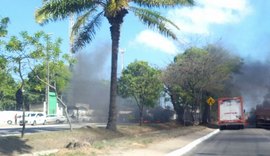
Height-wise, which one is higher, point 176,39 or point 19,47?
point 176,39

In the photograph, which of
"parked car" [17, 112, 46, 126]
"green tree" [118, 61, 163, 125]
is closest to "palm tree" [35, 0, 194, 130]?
"green tree" [118, 61, 163, 125]

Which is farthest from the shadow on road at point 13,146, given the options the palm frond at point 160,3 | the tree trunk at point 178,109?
the tree trunk at point 178,109

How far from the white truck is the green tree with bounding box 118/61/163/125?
6430 mm

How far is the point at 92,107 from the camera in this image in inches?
2347

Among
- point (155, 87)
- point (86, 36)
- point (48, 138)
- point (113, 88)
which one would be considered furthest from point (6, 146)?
point (155, 87)

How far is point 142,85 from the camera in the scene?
45469mm

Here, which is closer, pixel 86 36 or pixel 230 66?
pixel 86 36

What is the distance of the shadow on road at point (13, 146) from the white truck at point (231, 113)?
1231 inches

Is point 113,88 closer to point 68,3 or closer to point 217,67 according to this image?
point 68,3

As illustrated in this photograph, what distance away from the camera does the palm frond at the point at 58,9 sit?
24.8 metres

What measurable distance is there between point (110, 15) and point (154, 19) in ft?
8.82

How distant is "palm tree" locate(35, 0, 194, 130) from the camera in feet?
81.8

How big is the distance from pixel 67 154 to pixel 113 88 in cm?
1116

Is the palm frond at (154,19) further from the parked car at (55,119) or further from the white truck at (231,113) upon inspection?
the parked car at (55,119)
